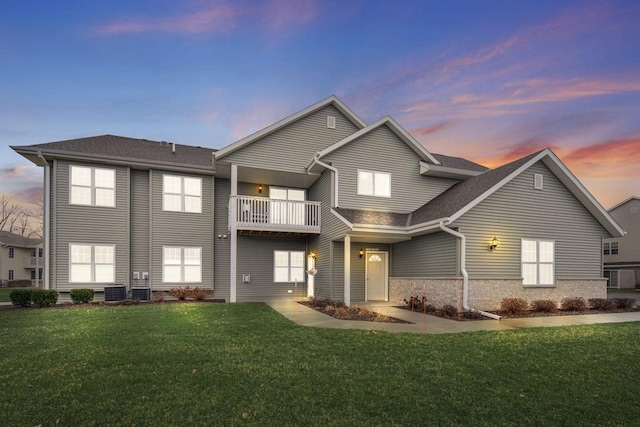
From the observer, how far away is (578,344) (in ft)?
24.2

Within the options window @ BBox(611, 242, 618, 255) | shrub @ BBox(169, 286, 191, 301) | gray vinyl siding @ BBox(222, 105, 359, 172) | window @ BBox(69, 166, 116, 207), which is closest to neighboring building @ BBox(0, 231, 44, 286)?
window @ BBox(69, 166, 116, 207)

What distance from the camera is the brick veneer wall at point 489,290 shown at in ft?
39.9

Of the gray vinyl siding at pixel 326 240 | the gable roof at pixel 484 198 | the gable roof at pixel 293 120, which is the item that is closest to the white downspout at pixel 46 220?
the gable roof at pixel 293 120

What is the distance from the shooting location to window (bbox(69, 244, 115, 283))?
14.3 meters

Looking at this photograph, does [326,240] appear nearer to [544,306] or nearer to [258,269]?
[258,269]

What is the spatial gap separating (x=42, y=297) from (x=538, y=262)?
19.0m

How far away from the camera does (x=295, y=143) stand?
16.0 metres

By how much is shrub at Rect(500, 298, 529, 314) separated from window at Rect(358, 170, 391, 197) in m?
6.53

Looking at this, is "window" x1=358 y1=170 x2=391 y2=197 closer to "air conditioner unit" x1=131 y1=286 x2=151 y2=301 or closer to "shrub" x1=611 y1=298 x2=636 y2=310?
"shrub" x1=611 y1=298 x2=636 y2=310

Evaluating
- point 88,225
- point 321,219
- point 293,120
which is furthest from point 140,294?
point 293,120

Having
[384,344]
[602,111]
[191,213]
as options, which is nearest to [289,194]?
[191,213]

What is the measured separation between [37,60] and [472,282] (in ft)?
68.4

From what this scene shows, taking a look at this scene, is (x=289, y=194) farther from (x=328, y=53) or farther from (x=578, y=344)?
(x=578, y=344)

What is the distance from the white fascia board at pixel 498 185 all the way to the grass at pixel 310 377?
185 inches
